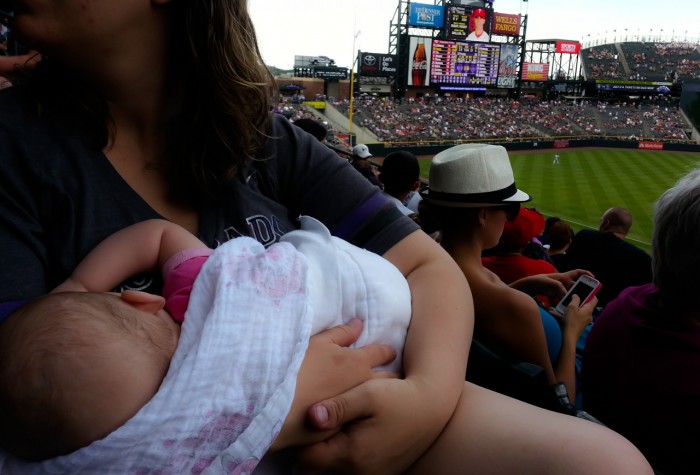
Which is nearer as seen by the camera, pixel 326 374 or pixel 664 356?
pixel 326 374

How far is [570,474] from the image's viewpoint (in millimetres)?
881

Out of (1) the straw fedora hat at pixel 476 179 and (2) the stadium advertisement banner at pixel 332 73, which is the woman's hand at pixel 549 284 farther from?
Result: (2) the stadium advertisement banner at pixel 332 73

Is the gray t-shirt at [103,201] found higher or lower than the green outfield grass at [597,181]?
higher

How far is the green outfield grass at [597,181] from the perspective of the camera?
16648 millimetres

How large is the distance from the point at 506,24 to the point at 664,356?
50.6 m

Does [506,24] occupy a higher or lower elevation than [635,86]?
higher

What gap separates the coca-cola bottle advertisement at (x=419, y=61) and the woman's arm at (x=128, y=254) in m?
43.0

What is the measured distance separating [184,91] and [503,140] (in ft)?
121

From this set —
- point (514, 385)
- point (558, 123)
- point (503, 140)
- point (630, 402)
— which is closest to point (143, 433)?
point (514, 385)

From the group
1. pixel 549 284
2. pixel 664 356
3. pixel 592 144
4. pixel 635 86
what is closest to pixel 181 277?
pixel 664 356

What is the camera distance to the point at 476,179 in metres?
2.48

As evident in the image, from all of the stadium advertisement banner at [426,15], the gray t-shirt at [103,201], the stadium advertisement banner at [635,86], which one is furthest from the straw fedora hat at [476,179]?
the stadium advertisement banner at [635,86]

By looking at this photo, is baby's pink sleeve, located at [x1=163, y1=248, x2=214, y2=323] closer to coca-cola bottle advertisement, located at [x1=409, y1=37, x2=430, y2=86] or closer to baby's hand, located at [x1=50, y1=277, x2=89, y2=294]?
baby's hand, located at [x1=50, y1=277, x2=89, y2=294]

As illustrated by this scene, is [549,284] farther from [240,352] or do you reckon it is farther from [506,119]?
[506,119]
